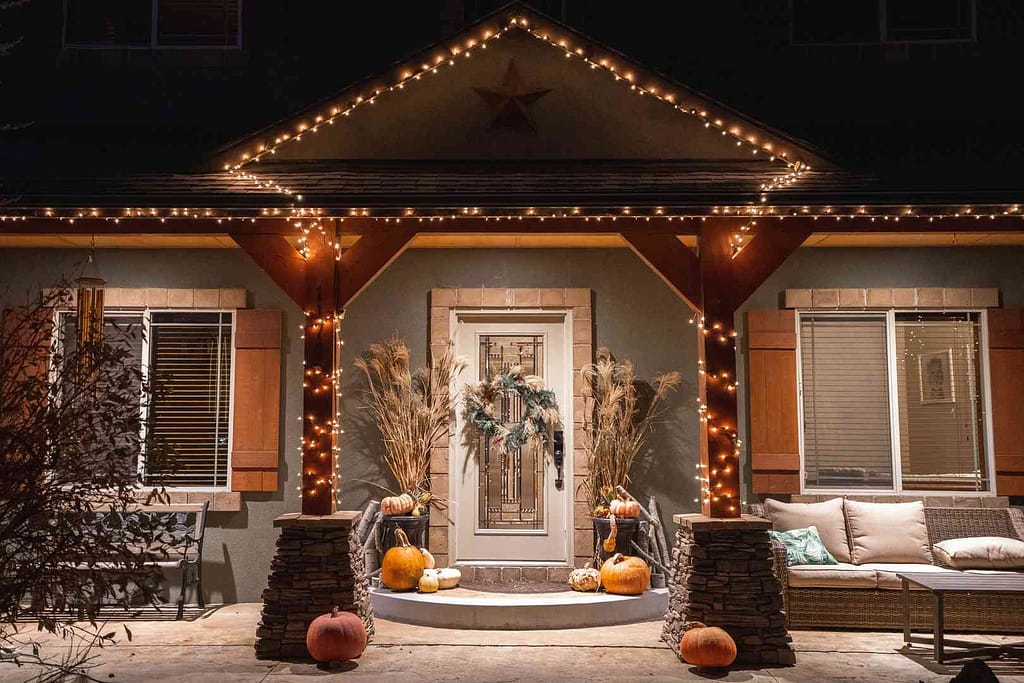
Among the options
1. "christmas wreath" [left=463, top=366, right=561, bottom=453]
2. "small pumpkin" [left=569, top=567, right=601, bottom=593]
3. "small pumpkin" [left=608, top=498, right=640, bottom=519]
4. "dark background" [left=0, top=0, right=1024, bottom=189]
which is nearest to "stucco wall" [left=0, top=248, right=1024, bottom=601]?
"small pumpkin" [left=608, top=498, right=640, bottom=519]

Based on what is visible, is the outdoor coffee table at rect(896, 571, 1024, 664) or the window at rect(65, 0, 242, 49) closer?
the outdoor coffee table at rect(896, 571, 1024, 664)

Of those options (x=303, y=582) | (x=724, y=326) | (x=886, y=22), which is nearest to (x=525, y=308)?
(x=724, y=326)

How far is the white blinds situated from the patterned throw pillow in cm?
82

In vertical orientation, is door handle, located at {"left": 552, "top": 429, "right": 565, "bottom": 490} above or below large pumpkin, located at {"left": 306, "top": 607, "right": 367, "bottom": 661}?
above

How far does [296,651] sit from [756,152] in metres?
4.72

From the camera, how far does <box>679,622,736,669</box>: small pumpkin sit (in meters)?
4.81

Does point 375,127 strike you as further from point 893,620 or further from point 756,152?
point 893,620

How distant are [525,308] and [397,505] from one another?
2.04m

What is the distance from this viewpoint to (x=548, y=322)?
7.22 metres

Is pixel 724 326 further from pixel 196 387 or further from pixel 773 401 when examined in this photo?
pixel 196 387

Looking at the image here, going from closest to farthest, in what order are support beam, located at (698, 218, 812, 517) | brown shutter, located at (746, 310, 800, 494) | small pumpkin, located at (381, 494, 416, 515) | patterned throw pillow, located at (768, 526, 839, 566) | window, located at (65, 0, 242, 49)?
support beam, located at (698, 218, 812, 517) → patterned throw pillow, located at (768, 526, 839, 566) → small pumpkin, located at (381, 494, 416, 515) → brown shutter, located at (746, 310, 800, 494) → window, located at (65, 0, 242, 49)

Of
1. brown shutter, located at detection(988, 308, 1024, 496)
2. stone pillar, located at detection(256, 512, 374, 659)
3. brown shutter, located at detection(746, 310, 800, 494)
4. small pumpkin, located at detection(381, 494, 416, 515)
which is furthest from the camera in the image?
brown shutter, located at detection(746, 310, 800, 494)

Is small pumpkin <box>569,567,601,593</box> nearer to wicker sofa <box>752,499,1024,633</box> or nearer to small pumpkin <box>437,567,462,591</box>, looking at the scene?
small pumpkin <box>437,567,462,591</box>

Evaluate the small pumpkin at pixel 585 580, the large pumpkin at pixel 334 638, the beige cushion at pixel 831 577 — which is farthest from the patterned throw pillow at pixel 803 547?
the large pumpkin at pixel 334 638
